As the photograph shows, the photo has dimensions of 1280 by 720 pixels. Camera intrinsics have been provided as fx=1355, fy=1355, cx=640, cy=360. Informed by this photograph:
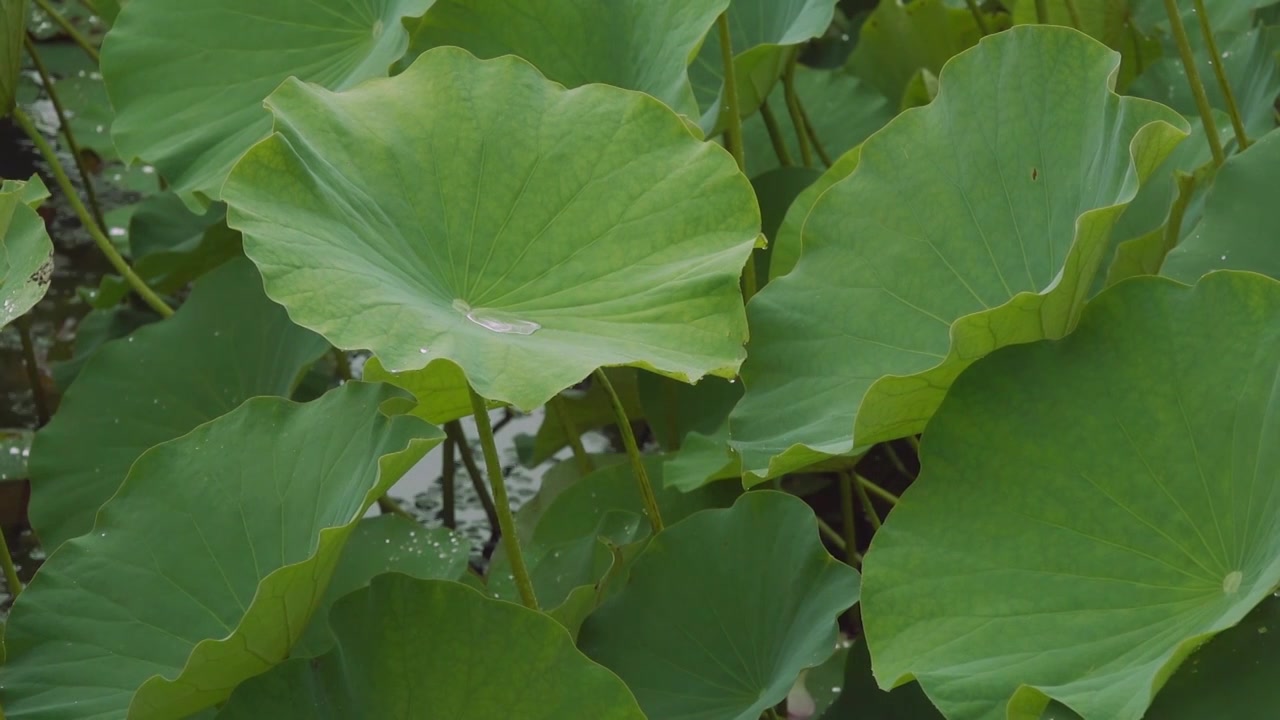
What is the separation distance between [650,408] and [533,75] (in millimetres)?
549

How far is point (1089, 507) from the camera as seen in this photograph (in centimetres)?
91

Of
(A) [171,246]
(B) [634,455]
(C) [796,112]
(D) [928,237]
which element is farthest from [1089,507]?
(A) [171,246]

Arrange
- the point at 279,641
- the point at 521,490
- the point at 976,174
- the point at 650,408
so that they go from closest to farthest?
the point at 279,641
the point at 976,174
the point at 650,408
the point at 521,490

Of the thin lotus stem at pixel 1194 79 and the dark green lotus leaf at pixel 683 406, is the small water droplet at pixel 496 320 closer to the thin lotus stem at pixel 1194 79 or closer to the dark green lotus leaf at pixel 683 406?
the dark green lotus leaf at pixel 683 406

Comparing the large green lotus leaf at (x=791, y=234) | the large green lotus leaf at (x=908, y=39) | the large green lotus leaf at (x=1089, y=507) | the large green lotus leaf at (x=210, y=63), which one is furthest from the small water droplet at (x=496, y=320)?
the large green lotus leaf at (x=908, y=39)

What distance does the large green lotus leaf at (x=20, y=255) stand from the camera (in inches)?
38.9

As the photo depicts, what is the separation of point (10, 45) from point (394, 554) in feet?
2.39

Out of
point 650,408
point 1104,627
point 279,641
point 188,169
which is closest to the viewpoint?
point 1104,627

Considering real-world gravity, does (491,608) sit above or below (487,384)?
below

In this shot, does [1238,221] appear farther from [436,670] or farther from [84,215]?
[84,215]

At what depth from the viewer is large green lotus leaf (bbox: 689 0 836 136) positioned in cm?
132

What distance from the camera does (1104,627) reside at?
855mm

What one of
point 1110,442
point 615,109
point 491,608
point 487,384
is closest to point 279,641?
point 491,608

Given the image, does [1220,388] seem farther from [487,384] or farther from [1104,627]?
[487,384]
